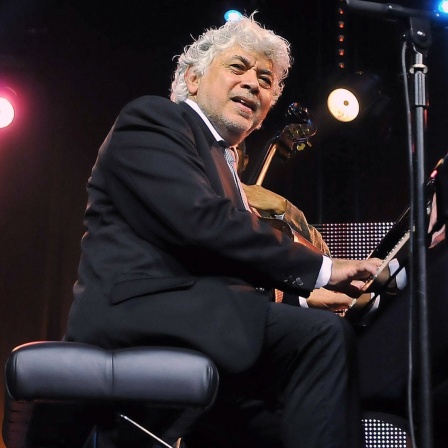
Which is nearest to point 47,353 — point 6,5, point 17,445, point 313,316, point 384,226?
point 17,445

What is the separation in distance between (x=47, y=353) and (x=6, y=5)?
3.05 m

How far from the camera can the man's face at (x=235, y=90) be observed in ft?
9.03

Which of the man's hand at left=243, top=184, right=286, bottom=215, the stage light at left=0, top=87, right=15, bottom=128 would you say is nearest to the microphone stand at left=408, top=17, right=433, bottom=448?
the man's hand at left=243, top=184, right=286, bottom=215

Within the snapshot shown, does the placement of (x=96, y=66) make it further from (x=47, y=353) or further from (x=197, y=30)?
(x=47, y=353)

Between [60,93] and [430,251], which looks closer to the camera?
[430,251]

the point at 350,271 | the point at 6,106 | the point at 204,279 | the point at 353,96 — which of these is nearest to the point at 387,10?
the point at 350,271

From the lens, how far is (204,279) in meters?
2.19

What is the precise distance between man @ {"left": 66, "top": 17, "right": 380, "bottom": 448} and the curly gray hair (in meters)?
0.53

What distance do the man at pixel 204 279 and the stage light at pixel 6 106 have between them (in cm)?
235

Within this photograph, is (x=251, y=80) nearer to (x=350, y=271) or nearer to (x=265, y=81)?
(x=265, y=81)

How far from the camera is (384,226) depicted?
4.06 m

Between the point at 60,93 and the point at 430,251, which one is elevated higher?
the point at 60,93

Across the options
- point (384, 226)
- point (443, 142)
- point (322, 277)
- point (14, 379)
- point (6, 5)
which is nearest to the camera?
point (14, 379)

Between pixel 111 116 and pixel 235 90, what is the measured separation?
2.25 metres
